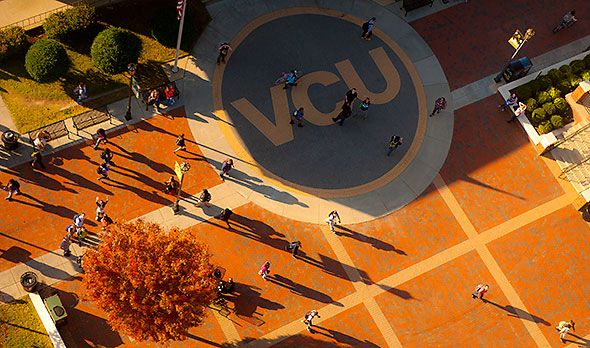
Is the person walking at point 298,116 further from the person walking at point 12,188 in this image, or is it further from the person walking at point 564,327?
the person walking at point 564,327

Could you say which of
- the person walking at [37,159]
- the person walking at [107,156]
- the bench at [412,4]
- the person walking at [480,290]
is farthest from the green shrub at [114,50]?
the person walking at [480,290]

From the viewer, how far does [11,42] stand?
3359 cm

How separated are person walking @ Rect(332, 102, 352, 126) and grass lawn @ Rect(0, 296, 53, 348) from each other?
17.9 metres

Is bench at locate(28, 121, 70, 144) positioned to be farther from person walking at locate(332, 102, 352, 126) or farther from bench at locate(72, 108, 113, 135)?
person walking at locate(332, 102, 352, 126)

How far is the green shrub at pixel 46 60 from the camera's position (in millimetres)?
32656

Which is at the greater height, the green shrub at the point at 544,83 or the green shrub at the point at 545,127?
the green shrub at the point at 544,83

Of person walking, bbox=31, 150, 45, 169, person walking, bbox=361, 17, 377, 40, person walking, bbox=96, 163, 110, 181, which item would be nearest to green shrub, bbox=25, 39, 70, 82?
person walking, bbox=31, 150, 45, 169

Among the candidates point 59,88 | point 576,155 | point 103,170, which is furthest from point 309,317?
point 576,155

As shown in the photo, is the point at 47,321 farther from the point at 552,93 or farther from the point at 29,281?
the point at 552,93

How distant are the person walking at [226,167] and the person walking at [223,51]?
6.18 meters

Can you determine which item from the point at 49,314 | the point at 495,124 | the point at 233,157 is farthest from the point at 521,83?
the point at 49,314

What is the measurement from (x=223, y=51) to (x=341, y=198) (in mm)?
10394

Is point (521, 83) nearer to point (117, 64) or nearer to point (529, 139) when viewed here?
point (529, 139)

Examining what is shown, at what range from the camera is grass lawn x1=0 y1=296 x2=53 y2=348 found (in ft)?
93.6
